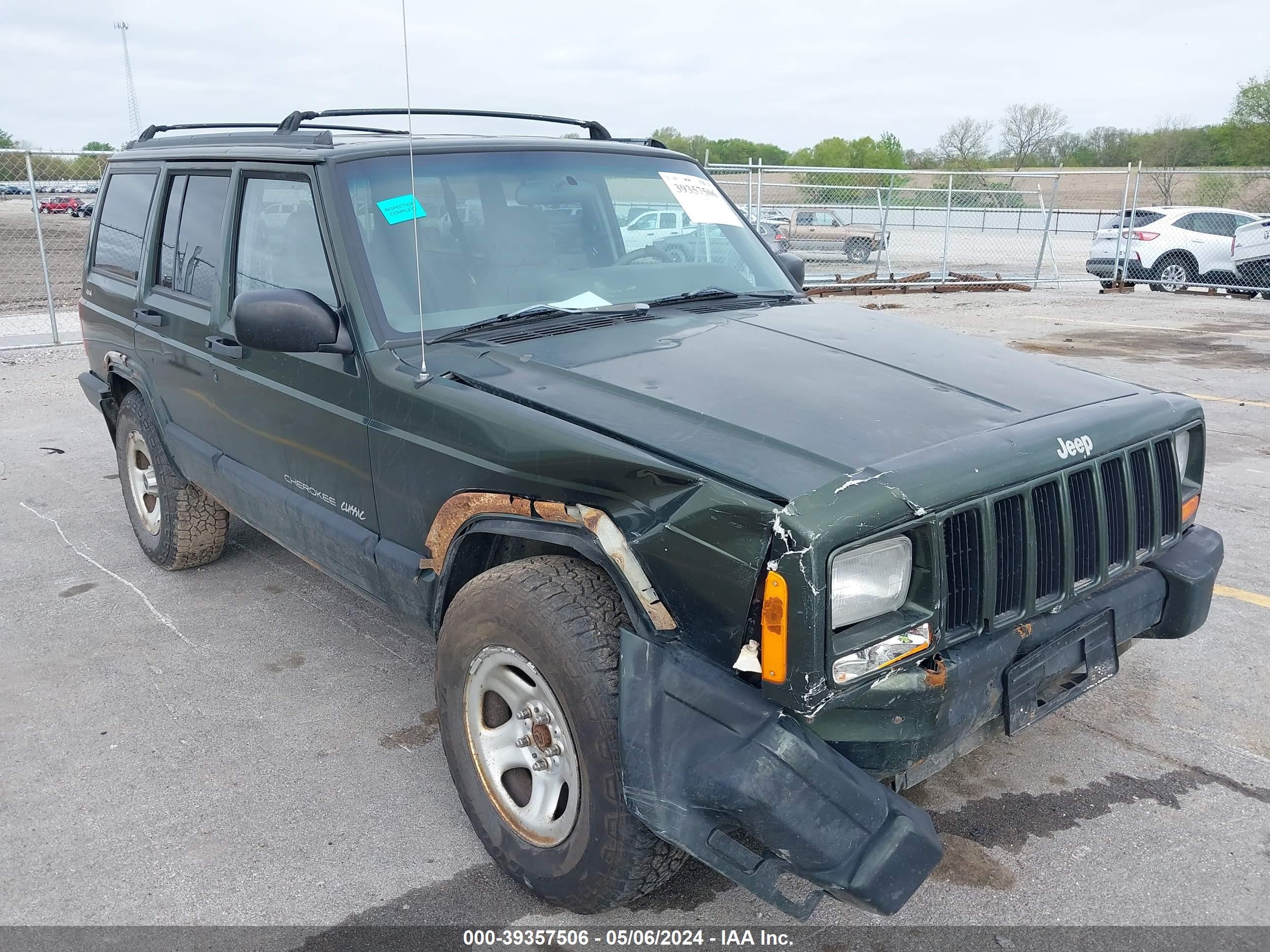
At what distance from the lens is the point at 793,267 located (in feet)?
14.3

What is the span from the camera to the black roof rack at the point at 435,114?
3.85 m

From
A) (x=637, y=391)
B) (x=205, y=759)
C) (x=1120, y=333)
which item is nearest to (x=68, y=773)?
(x=205, y=759)

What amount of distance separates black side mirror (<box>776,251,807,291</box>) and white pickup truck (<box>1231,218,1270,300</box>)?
14.8 metres

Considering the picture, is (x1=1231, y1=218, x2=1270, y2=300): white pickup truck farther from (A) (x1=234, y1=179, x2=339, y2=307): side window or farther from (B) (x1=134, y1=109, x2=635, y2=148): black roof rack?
(A) (x1=234, y1=179, x2=339, y2=307): side window

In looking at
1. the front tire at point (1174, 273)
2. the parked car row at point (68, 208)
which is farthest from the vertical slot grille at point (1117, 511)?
the parked car row at point (68, 208)

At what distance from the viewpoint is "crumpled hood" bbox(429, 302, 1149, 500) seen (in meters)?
2.26

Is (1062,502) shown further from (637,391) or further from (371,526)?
(371,526)

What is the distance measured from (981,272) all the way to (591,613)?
1953 cm

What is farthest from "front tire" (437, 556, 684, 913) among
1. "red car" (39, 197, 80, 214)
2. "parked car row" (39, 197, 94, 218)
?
"red car" (39, 197, 80, 214)

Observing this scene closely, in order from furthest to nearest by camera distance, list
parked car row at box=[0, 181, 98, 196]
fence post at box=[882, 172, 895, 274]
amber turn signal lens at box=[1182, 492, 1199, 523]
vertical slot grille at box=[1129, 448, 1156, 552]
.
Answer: fence post at box=[882, 172, 895, 274]
parked car row at box=[0, 181, 98, 196]
amber turn signal lens at box=[1182, 492, 1199, 523]
vertical slot grille at box=[1129, 448, 1156, 552]

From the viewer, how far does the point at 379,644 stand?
415cm

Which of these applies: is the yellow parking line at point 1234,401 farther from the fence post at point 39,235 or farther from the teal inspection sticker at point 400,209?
the fence post at point 39,235

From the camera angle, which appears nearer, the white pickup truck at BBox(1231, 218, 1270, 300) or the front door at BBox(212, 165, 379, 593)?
the front door at BBox(212, 165, 379, 593)

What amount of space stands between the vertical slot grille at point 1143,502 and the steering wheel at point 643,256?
1736mm
